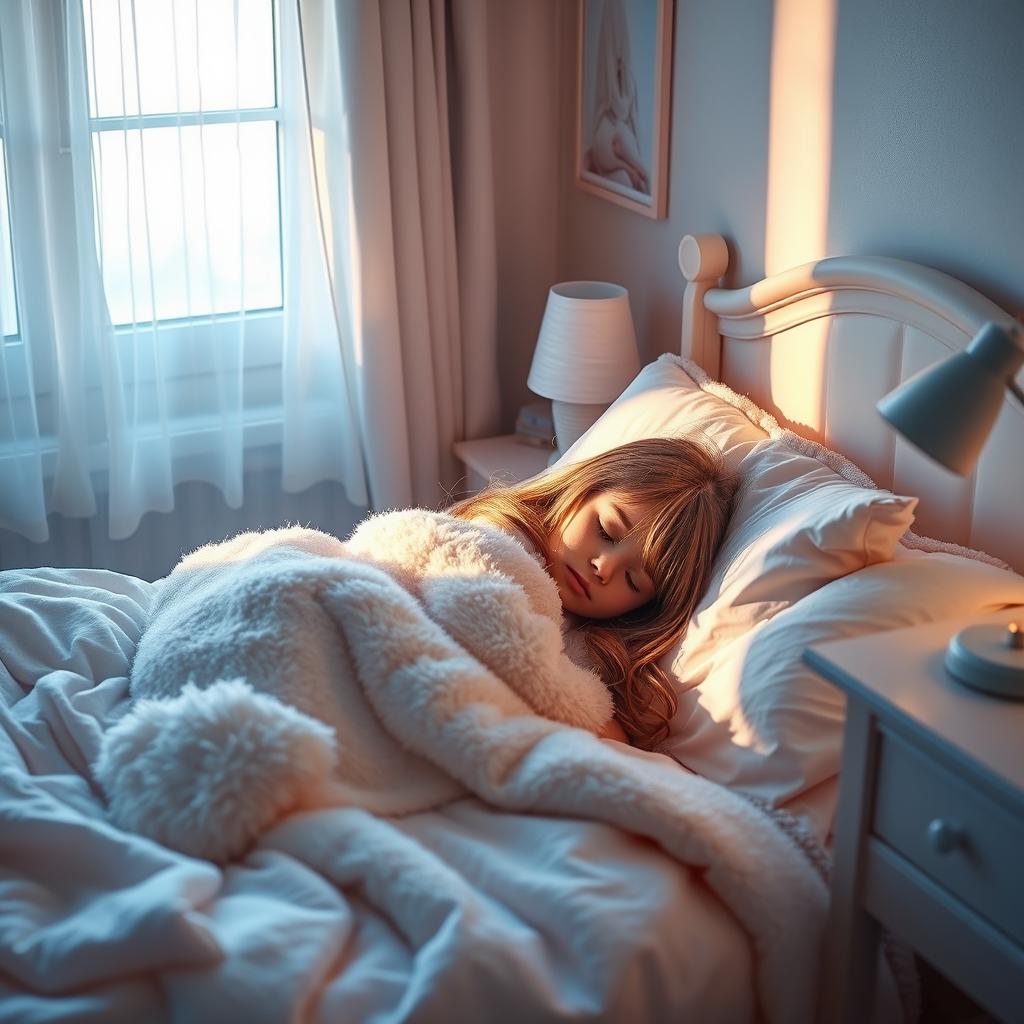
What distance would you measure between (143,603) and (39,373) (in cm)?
85

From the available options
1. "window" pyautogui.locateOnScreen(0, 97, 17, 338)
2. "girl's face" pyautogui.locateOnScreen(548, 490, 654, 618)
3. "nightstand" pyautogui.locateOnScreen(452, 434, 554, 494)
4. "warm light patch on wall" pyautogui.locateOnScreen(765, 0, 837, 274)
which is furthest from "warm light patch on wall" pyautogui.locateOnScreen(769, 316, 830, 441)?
"window" pyautogui.locateOnScreen(0, 97, 17, 338)

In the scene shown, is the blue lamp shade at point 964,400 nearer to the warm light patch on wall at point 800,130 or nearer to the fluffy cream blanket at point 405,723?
the fluffy cream blanket at point 405,723

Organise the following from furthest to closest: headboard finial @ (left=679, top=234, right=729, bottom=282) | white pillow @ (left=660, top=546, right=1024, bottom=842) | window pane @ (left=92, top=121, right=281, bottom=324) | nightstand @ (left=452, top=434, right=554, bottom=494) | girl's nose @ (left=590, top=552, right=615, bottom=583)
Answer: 1. nightstand @ (left=452, top=434, right=554, bottom=494)
2. window pane @ (left=92, top=121, right=281, bottom=324)
3. headboard finial @ (left=679, top=234, right=729, bottom=282)
4. girl's nose @ (left=590, top=552, right=615, bottom=583)
5. white pillow @ (left=660, top=546, right=1024, bottom=842)

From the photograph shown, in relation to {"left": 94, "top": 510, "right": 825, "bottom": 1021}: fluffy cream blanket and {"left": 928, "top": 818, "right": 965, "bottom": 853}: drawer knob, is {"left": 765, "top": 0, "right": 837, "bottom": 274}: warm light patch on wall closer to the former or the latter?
{"left": 94, "top": 510, "right": 825, "bottom": 1021}: fluffy cream blanket

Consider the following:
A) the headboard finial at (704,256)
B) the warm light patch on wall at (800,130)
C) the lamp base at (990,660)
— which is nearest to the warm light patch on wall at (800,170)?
the warm light patch on wall at (800,130)

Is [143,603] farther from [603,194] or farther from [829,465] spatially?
[603,194]

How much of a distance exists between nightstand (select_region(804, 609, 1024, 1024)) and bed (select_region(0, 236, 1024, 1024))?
0.06 m

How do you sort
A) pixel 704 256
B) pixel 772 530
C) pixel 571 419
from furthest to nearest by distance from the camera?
pixel 571 419 < pixel 704 256 < pixel 772 530

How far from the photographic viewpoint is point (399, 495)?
277cm

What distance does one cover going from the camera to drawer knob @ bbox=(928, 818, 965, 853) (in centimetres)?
116

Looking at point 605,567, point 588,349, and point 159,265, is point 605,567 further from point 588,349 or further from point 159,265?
point 159,265

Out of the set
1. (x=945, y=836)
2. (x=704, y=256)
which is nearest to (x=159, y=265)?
(x=704, y=256)

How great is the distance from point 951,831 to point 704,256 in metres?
1.31

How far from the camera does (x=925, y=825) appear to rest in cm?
122
